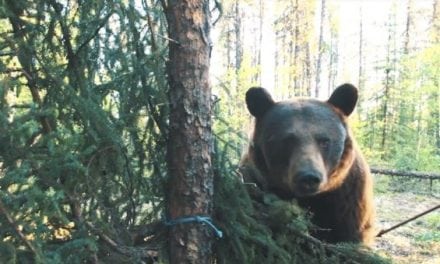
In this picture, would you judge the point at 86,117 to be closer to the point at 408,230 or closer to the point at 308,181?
the point at 308,181

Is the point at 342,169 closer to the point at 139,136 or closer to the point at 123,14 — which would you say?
the point at 139,136

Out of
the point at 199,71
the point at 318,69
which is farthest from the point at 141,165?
the point at 318,69

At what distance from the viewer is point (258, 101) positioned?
531 centimetres

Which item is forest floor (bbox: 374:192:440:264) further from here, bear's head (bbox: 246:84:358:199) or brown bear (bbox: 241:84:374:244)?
bear's head (bbox: 246:84:358:199)

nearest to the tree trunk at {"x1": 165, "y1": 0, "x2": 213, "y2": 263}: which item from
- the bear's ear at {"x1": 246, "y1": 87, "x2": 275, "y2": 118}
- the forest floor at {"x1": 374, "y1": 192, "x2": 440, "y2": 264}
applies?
the bear's ear at {"x1": 246, "y1": 87, "x2": 275, "y2": 118}

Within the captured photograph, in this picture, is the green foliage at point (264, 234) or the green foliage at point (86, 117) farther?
the green foliage at point (264, 234)

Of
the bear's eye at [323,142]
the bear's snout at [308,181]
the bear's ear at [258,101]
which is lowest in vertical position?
the bear's snout at [308,181]

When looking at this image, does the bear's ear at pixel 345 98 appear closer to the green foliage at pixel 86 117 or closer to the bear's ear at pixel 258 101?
the bear's ear at pixel 258 101

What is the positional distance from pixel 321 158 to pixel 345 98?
929 millimetres

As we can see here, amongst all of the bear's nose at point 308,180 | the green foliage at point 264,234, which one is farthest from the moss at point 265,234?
the bear's nose at point 308,180

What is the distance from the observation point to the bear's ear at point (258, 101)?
521cm

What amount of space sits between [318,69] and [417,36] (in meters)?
12.3

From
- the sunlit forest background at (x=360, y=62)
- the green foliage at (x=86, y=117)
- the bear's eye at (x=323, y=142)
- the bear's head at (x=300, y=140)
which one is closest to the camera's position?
the green foliage at (x=86, y=117)

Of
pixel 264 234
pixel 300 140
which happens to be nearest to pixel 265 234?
pixel 264 234
